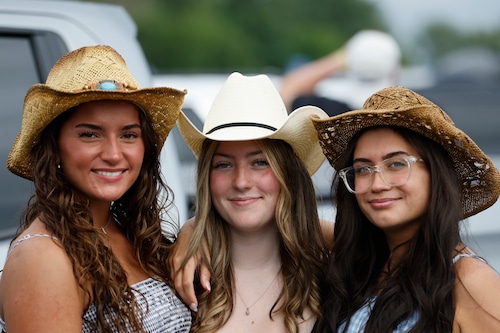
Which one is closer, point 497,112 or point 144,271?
point 144,271

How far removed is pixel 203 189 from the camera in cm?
373

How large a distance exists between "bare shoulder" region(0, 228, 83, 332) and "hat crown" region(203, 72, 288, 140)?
939 mm

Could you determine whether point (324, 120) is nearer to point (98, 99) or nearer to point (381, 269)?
point (381, 269)

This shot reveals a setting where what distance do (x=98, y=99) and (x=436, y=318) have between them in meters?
1.35

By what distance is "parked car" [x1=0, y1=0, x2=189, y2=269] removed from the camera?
3713 millimetres

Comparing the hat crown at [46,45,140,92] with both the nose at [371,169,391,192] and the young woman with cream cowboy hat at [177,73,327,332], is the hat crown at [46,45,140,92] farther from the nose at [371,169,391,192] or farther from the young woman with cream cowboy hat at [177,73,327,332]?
the nose at [371,169,391,192]

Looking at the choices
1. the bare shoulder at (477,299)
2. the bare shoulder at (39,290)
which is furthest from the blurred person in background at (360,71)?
the bare shoulder at (39,290)

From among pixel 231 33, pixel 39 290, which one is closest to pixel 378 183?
pixel 39 290

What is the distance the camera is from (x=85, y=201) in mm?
3297

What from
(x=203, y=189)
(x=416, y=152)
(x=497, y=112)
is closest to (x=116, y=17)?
(x=203, y=189)


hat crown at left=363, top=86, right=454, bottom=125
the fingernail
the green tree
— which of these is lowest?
the fingernail

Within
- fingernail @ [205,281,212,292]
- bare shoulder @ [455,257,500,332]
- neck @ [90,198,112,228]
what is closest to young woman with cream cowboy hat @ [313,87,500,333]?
bare shoulder @ [455,257,500,332]

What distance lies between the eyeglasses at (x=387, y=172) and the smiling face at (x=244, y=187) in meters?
0.40

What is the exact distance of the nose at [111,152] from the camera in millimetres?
3195
